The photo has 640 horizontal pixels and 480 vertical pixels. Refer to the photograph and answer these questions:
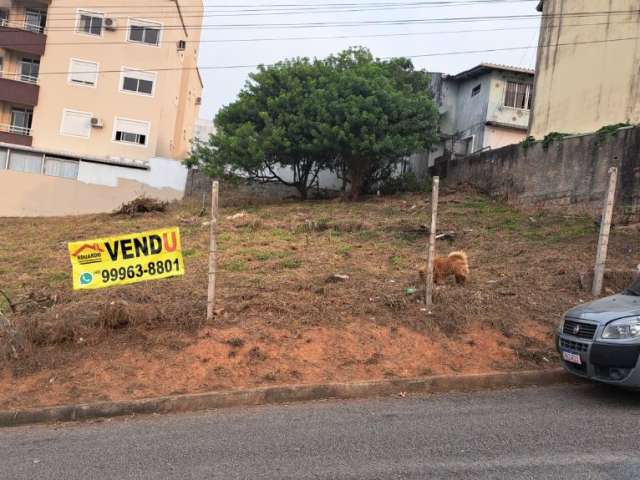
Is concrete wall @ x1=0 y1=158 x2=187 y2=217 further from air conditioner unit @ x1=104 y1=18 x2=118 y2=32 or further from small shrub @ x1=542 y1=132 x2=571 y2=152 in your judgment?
small shrub @ x1=542 y1=132 x2=571 y2=152

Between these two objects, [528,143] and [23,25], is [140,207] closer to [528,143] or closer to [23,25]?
[528,143]

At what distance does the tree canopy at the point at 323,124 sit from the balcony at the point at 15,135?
9431mm

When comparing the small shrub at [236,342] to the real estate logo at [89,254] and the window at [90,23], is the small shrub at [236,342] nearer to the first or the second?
the real estate logo at [89,254]

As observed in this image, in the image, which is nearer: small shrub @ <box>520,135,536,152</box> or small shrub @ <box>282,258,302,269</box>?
small shrub @ <box>282,258,302,269</box>

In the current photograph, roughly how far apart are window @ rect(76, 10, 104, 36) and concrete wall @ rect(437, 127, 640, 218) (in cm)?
2031

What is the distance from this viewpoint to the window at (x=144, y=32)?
2923 centimetres

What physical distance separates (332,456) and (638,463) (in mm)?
2166

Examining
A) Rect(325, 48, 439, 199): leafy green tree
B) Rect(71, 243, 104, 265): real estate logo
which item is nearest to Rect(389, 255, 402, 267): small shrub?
Rect(71, 243, 104, 265): real estate logo

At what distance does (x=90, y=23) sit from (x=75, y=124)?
17.4 feet

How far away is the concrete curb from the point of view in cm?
571

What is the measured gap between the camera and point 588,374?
210 inches

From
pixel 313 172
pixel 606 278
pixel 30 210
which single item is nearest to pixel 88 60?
pixel 30 210

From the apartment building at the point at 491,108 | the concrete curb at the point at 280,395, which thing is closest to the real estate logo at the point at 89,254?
the concrete curb at the point at 280,395

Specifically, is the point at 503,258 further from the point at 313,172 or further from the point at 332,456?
the point at 313,172
